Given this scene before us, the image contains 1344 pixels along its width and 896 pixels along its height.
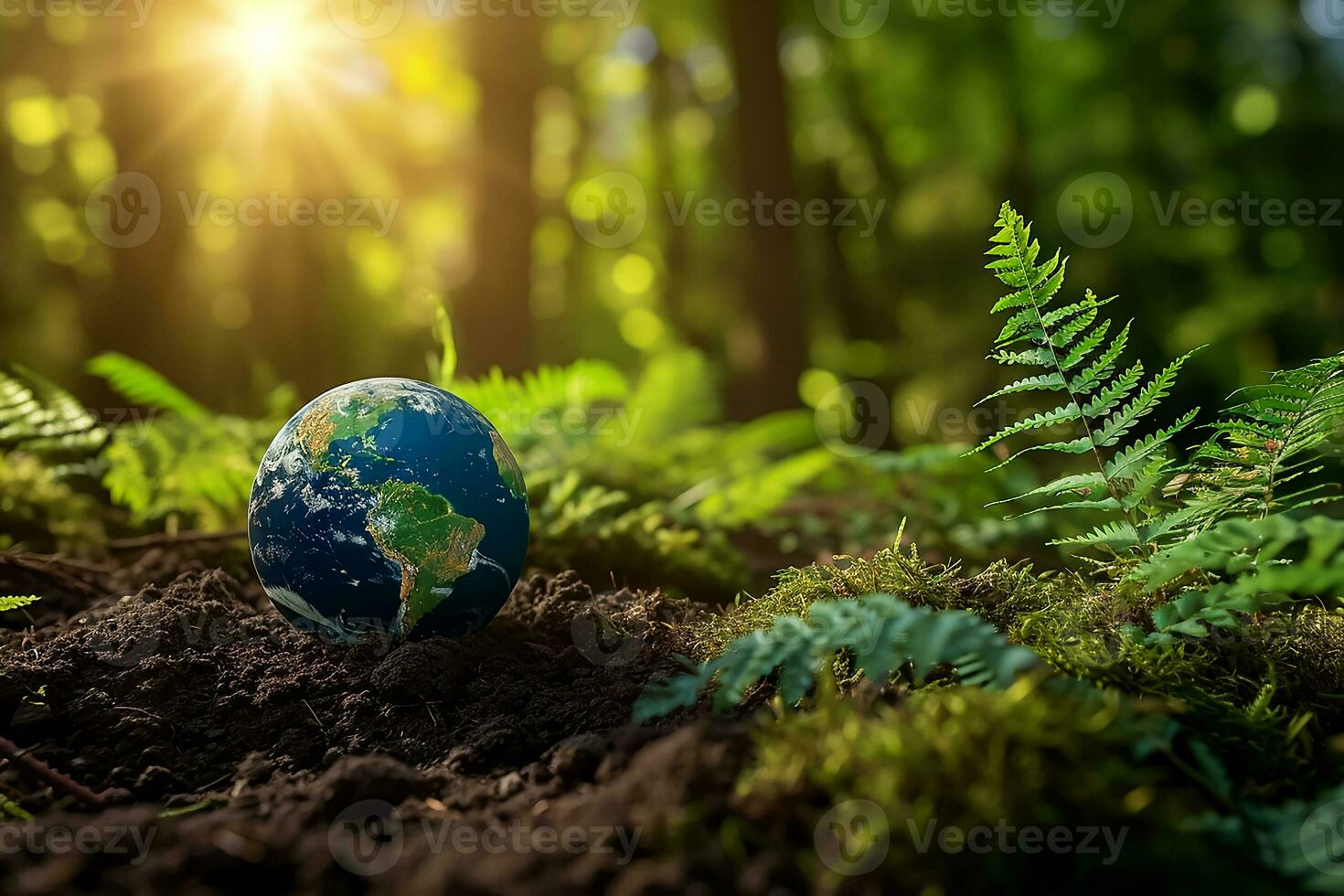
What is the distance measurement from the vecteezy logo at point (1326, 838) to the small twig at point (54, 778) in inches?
109

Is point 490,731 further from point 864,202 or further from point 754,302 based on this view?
point 864,202

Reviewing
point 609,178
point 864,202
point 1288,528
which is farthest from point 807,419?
point 609,178

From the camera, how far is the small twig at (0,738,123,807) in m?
2.35

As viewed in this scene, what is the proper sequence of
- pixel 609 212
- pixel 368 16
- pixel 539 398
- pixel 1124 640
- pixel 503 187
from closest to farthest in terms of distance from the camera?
1. pixel 1124 640
2. pixel 539 398
3. pixel 503 187
4. pixel 368 16
5. pixel 609 212

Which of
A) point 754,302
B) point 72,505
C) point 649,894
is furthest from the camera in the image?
point 754,302

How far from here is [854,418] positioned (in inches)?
405

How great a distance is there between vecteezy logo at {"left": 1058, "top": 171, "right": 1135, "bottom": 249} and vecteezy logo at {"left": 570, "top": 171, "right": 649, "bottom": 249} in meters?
8.28

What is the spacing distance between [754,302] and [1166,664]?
752 cm

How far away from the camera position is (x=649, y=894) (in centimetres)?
163

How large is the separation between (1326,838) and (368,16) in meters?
13.5

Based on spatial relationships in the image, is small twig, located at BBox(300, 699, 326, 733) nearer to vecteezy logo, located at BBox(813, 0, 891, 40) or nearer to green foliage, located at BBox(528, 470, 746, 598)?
green foliage, located at BBox(528, 470, 746, 598)
